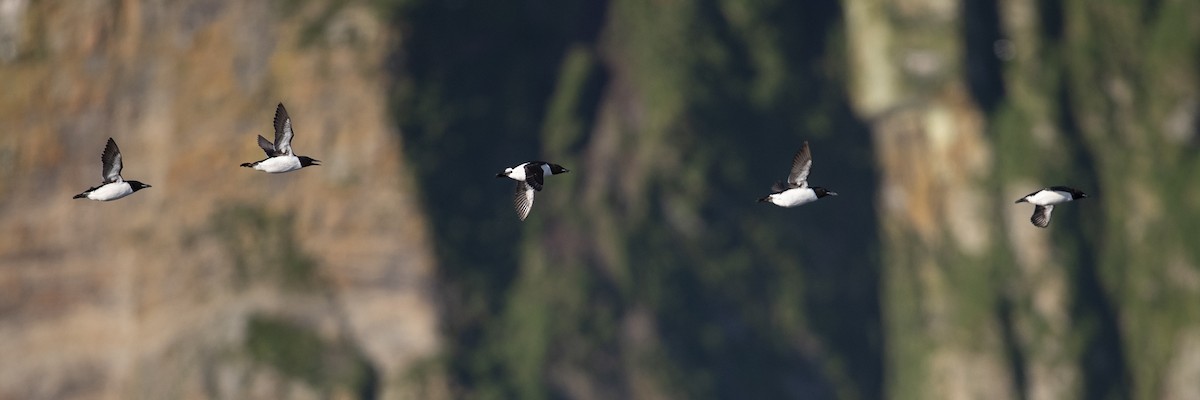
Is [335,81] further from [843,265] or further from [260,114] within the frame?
[843,265]

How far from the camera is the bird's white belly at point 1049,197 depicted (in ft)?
178

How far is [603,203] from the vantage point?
107 m

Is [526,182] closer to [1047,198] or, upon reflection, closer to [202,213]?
[1047,198]

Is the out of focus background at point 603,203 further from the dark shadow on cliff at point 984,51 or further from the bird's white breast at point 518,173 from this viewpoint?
the bird's white breast at point 518,173

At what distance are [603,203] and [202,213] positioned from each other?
25.2 m

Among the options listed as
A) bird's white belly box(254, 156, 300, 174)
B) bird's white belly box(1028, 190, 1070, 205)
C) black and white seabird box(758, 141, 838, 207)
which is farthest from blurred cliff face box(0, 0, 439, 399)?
bird's white belly box(1028, 190, 1070, 205)

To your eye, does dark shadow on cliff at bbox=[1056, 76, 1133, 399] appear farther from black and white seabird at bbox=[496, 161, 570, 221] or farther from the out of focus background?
black and white seabird at bbox=[496, 161, 570, 221]

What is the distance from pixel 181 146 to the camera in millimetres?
99312

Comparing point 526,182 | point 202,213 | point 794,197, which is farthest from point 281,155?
point 202,213

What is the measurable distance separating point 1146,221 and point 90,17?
65870 mm

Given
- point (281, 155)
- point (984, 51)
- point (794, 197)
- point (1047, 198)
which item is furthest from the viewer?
point (984, 51)

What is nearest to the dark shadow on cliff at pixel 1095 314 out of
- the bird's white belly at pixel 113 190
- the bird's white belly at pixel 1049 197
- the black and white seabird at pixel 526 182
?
the bird's white belly at pixel 1049 197

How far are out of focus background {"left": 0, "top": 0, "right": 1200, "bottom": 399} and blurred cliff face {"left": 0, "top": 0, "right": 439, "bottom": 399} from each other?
6.6 inches

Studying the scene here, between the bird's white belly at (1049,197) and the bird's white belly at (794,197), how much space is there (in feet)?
23.4
